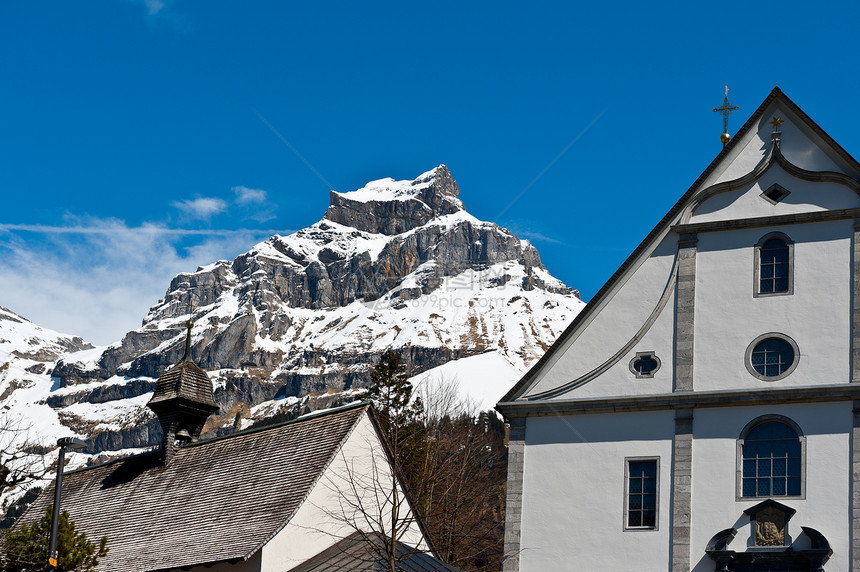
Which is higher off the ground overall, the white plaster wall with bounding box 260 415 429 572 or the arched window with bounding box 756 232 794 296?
the arched window with bounding box 756 232 794 296

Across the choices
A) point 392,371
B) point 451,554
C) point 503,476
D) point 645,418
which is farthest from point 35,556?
point 503,476

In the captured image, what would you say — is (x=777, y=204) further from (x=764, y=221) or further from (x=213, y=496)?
(x=213, y=496)

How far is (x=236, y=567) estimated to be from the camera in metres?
30.8

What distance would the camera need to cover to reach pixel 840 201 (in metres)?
31.3

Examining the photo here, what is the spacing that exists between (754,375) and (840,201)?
5.05 m

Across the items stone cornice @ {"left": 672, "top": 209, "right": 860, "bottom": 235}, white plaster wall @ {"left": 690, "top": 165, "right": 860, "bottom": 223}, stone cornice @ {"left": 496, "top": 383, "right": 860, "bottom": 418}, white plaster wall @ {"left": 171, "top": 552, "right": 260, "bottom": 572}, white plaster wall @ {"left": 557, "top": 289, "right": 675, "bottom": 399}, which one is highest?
white plaster wall @ {"left": 690, "top": 165, "right": 860, "bottom": 223}

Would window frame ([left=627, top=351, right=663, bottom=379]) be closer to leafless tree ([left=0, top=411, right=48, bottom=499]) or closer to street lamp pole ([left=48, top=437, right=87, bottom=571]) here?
street lamp pole ([left=48, top=437, right=87, bottom=571])

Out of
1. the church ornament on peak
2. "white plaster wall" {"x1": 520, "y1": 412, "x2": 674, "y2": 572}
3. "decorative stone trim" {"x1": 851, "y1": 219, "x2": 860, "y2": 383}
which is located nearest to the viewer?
"decorative stone trim" {"x1": 851, "y1": 219, "x2": 860, "y2": 383}

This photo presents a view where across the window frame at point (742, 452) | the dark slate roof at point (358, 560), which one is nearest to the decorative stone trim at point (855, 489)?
the window frame at point (742, 452)

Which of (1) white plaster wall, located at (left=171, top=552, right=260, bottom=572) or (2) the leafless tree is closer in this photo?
(2) the leafless tree

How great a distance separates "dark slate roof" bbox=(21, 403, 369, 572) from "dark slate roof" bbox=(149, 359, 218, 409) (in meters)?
4.00

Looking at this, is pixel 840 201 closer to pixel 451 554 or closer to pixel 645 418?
pixel 645 418

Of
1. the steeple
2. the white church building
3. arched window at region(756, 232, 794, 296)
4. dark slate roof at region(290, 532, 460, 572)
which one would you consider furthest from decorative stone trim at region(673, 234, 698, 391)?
the steeple

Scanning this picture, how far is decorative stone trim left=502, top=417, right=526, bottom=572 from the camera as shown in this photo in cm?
3061
